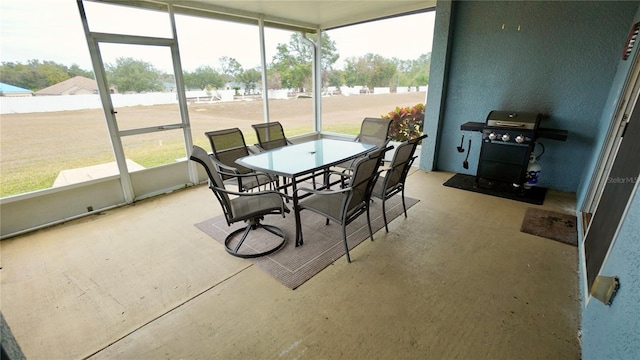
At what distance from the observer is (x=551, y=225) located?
2799 millimetres

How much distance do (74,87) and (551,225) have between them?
519 cm

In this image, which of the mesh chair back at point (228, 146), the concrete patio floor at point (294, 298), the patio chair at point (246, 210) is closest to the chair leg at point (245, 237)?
the patio chair at point (246, 210)

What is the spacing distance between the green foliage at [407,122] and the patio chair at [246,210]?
3.08 m

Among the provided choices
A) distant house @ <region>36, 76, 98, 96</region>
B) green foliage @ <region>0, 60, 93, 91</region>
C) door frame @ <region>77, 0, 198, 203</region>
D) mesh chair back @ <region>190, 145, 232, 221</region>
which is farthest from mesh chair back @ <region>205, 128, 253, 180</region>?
green foliage @ <region>0, 60, 93, 91</region>

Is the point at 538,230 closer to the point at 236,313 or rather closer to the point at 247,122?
the point at 236,313

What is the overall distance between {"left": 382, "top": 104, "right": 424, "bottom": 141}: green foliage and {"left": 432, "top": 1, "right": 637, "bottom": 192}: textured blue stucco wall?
65cm

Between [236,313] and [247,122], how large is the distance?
378 centimetres

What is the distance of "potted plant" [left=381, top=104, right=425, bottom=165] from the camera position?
484 cm

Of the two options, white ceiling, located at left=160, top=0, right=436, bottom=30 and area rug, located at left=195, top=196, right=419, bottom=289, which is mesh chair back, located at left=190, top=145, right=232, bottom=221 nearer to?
area rug, located at left=195, top=196, right=419, bottom=289

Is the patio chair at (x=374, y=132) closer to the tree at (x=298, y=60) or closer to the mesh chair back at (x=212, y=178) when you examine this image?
the mesh chair back at (x=212, y=178)

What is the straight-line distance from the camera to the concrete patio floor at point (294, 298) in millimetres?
1563

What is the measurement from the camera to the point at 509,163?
3.52 m

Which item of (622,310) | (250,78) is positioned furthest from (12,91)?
(622,310)

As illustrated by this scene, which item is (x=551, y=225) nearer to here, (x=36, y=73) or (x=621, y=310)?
(x=621, y=310)
